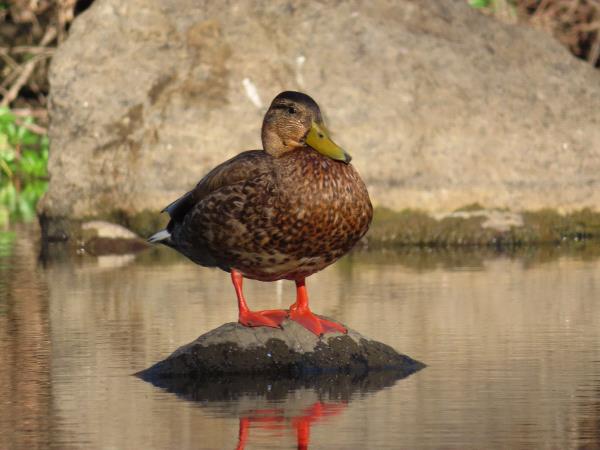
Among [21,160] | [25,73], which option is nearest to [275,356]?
[25,73]

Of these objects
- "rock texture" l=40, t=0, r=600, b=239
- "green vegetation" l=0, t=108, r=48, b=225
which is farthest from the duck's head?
"green vegetation" l=0, t=108, r=48, b=225

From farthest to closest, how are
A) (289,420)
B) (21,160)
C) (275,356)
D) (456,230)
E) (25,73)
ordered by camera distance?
(21,160) < (25,73) < (456,230) < (275,356) < (289,420)

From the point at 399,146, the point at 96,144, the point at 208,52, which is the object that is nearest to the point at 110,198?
the point at 96,144

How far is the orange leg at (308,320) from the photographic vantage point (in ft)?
26.9

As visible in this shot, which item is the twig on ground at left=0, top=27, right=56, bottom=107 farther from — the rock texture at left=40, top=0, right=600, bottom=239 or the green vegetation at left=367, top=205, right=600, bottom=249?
the green vegetation at left=367, top=205, right=600, bottom=249

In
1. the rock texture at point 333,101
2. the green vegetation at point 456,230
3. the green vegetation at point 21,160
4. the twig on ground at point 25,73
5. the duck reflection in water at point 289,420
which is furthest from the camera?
the twig on ground at point 25,73

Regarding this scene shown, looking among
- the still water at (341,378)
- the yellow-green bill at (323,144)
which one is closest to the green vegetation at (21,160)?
the still water at (341,378)

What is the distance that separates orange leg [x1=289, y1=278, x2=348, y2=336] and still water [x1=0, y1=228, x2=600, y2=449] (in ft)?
1.35

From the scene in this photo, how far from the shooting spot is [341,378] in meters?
7.85

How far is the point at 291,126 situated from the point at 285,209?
1.72 feet

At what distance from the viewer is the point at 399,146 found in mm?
14953

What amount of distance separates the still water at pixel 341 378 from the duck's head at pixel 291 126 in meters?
1.17

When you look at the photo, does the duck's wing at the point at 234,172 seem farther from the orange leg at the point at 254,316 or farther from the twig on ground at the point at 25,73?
the twig on ground at the point at 25,73

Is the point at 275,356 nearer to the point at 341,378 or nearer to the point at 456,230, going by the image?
the point at 341,378
